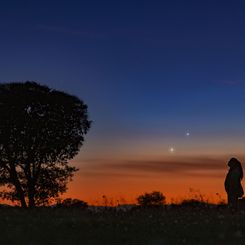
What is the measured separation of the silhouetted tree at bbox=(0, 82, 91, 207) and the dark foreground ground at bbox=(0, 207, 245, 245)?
29608 mm

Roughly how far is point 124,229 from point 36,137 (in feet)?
109

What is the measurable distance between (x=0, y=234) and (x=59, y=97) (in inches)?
1416

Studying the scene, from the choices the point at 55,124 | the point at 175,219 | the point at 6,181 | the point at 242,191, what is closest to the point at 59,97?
the point at 55,124

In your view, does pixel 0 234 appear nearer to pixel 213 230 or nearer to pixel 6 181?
pixel 213 230

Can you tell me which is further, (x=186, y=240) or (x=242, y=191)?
(x=242, y=191)

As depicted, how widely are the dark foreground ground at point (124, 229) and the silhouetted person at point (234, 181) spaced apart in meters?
5.39

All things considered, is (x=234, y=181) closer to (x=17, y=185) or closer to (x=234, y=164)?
(x=234, y=164)

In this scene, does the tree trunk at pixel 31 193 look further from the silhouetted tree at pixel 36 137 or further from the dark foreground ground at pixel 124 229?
the dark foreground ground at pixel 124 229

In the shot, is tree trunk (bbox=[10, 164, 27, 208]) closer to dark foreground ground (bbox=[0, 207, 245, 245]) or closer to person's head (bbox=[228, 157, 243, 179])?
person's head (bbox=[228, 157, 243, 179])

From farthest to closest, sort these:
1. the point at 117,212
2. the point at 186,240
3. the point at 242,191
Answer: the point at 242,191 < the point at 117,212 < the point at 186,240

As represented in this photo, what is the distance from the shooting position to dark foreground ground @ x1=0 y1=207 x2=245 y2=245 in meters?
19.5

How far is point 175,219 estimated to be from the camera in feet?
74.9

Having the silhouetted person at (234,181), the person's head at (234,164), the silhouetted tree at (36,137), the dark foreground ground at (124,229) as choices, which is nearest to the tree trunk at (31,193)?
the silhouetted tree at (36,137)

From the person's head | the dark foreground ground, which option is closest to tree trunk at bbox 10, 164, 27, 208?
the person's head
